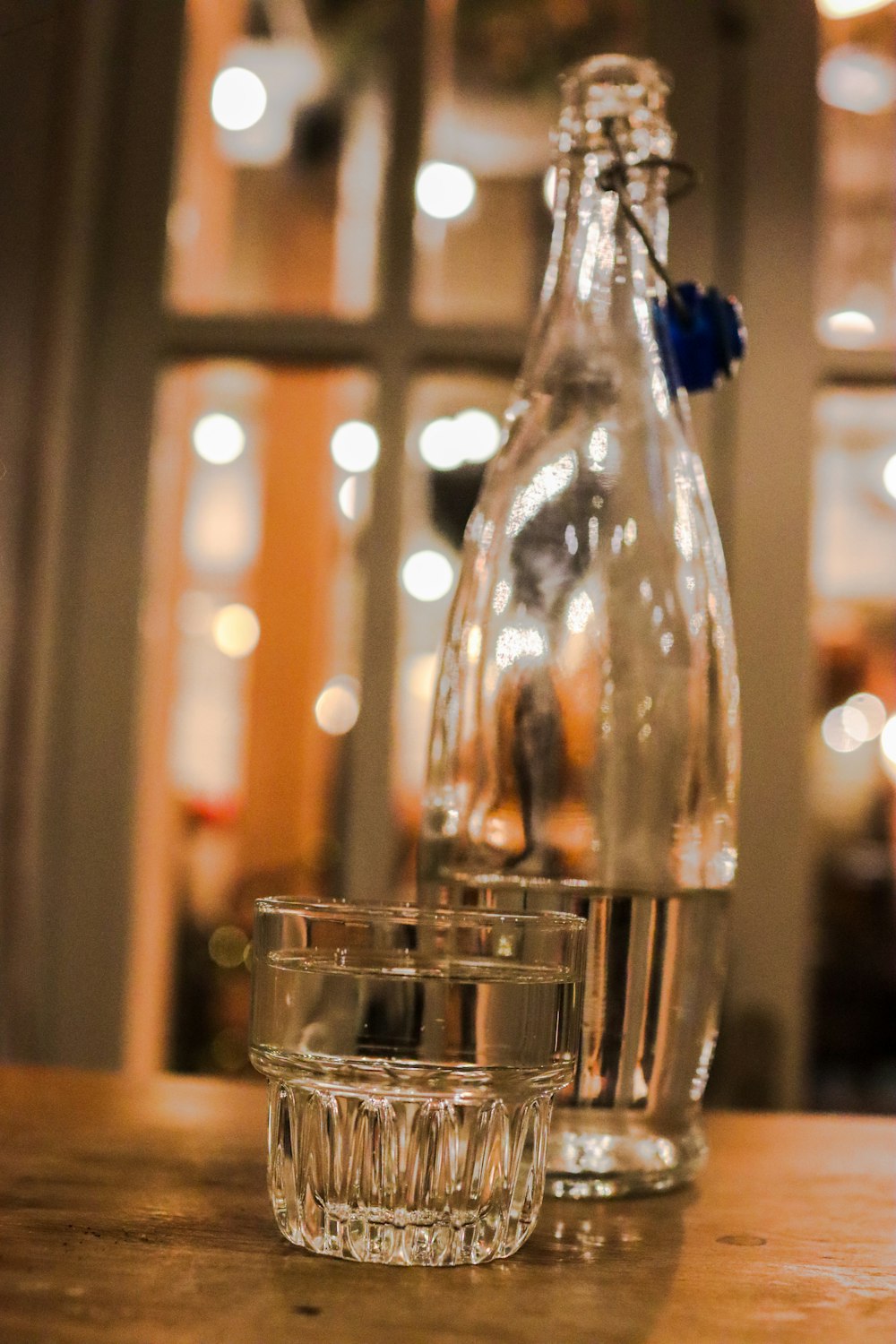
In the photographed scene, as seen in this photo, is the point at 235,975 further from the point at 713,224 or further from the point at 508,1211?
the point at 508,1211

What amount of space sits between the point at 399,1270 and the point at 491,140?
138 cm

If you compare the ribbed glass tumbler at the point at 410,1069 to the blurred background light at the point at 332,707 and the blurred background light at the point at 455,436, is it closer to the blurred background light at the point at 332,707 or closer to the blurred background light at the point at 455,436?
the blurred background light at the point at 455,436

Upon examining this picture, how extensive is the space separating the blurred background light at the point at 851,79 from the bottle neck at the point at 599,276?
107 centimetres

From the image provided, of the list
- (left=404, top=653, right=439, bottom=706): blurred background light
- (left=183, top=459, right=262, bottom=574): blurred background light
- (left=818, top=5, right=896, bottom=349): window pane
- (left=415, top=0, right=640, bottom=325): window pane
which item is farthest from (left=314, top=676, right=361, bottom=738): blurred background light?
(left=818, top=5, right=896, bottom=349): window pane

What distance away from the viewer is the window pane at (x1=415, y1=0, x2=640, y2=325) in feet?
4.89

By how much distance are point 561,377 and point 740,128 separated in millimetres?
1013

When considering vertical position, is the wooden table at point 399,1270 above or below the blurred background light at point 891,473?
below

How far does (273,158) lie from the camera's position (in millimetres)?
1668

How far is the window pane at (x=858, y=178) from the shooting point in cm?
143

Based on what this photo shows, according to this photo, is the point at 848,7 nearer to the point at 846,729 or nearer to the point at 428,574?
the point at 428,574

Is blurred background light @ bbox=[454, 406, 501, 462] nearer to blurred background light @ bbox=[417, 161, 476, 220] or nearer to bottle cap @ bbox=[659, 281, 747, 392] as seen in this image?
blurred background light @ bbox=[417, 161, 476, 220]

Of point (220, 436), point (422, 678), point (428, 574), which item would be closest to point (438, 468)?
point (428, 574)

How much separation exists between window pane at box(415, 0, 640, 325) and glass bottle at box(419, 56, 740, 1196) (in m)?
0.99

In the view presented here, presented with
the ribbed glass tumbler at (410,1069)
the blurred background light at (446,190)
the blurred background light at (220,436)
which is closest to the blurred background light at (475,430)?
the blurred background light at (446,190)
